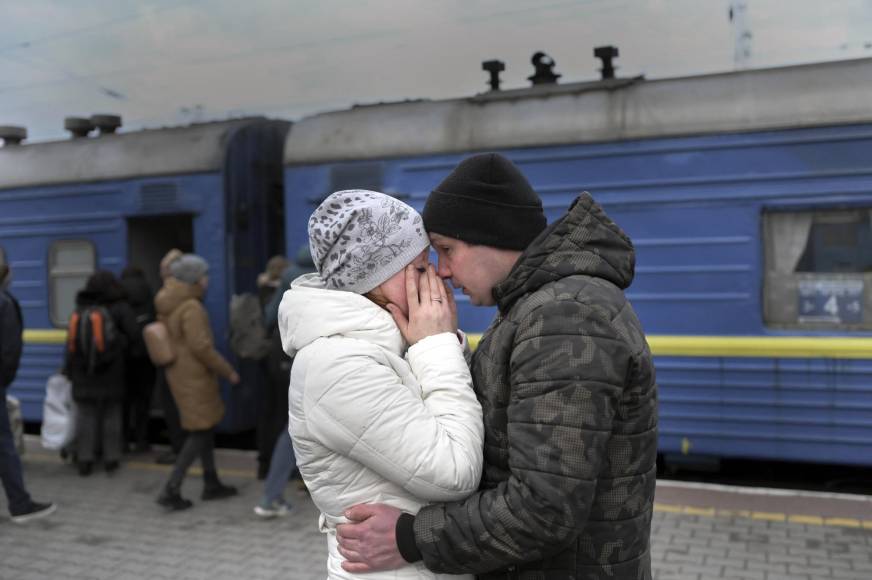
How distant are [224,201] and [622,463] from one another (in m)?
6.58

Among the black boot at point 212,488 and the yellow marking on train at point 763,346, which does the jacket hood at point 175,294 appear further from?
the yellow marking on train at point 763,346

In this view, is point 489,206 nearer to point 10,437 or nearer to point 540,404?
point 540,404

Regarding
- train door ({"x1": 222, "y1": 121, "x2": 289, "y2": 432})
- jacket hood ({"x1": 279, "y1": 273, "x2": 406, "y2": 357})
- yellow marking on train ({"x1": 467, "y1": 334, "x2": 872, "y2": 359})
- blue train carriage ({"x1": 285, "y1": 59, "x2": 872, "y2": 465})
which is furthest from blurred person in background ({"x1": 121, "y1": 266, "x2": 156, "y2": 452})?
jacket hood ({"x1": 279, "y1": 273, "x2": 406, "y2": 357})

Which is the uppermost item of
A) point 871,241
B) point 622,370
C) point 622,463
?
point 871,241

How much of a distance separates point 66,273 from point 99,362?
7.07 ft

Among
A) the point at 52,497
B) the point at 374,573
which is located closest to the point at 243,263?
the point at 52,497

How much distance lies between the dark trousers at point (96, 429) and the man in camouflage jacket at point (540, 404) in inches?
235

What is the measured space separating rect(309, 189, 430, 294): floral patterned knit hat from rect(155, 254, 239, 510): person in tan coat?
4.60 meters

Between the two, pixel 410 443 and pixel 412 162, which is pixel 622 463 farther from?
pixel 412 162

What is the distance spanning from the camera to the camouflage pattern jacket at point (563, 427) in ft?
5.29

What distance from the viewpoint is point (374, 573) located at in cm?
180

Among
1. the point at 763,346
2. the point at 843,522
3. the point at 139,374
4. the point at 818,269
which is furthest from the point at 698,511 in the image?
the point at 139,374

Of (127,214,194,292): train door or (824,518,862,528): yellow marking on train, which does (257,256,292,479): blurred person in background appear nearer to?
(127,214,194,292): train door

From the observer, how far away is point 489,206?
1.87m
